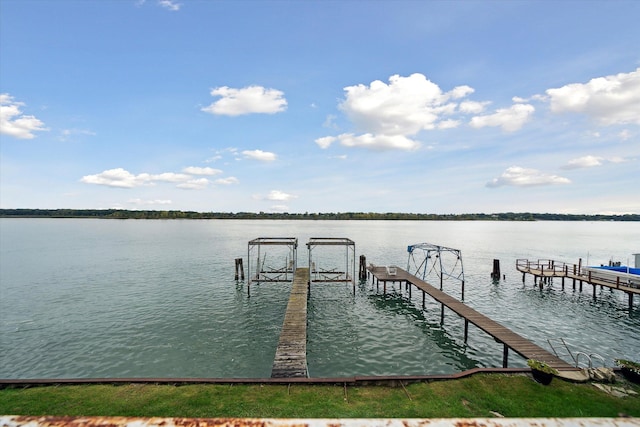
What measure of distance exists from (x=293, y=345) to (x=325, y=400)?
247 inches

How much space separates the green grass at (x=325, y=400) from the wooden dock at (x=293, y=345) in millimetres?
Answer: 2745

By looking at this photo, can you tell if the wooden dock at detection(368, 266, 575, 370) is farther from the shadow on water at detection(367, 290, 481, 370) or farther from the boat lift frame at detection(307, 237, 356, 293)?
the boat lift frame at detection(307, 237, 356, 293)

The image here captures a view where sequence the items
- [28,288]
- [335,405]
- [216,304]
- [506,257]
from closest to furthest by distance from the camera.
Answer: [335,405] → [216,304] → [28,288] → [506,257]

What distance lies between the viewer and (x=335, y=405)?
856cm

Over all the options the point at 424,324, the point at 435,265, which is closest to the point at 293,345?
the point at 424,324

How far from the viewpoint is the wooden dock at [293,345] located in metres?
12.4

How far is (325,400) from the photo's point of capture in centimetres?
886

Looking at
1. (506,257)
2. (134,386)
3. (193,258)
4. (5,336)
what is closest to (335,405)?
(134,386)

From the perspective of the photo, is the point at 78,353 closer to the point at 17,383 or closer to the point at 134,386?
the point at 17,383

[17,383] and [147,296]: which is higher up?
[17,383]

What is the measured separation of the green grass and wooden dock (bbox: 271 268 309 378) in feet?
9.01

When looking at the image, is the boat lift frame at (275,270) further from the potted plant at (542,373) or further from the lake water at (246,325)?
the potted plant at (542,373)

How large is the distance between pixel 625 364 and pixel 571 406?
3402 millimetres

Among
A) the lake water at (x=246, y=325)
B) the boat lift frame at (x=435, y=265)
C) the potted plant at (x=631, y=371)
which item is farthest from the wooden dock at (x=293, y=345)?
the boat lift frame at (x=435, y=265)
